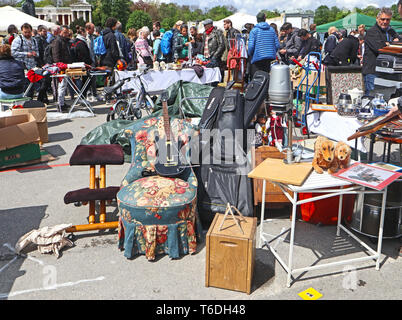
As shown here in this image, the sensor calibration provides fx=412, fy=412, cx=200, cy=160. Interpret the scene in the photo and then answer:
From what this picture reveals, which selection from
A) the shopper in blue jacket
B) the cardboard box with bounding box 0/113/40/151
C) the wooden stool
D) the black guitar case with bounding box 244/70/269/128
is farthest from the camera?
the shopper in blue jacket

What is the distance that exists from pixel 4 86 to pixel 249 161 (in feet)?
17.0

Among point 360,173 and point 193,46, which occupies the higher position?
point 193,46

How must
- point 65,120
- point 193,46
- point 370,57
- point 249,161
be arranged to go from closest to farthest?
point 249,161 < point 370,57 < point 65,120 < point 193,46

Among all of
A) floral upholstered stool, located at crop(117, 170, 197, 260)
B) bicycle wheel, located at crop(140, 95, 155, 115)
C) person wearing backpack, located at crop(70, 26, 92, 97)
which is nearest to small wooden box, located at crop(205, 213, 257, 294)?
floral upholstered stool, located at crop(117, 170, 197, 260)

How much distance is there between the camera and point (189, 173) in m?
3.95

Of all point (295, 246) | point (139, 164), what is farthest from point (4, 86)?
point (295, 246)

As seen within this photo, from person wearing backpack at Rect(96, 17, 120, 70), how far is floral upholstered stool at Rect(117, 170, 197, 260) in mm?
7692

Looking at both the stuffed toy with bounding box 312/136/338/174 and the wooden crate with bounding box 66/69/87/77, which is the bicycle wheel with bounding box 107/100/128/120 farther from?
the stuffed toy with bounding box 312/136/338/174

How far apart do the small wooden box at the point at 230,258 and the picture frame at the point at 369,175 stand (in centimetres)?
84

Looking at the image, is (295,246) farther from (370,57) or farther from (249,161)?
(370,57)

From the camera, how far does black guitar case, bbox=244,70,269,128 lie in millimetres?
4363

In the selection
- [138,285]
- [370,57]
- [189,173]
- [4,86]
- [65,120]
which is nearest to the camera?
[138,285]

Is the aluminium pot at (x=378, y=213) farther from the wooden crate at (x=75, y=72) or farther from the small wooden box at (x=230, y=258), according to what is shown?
the wooden crate at (x=75, y=72)
